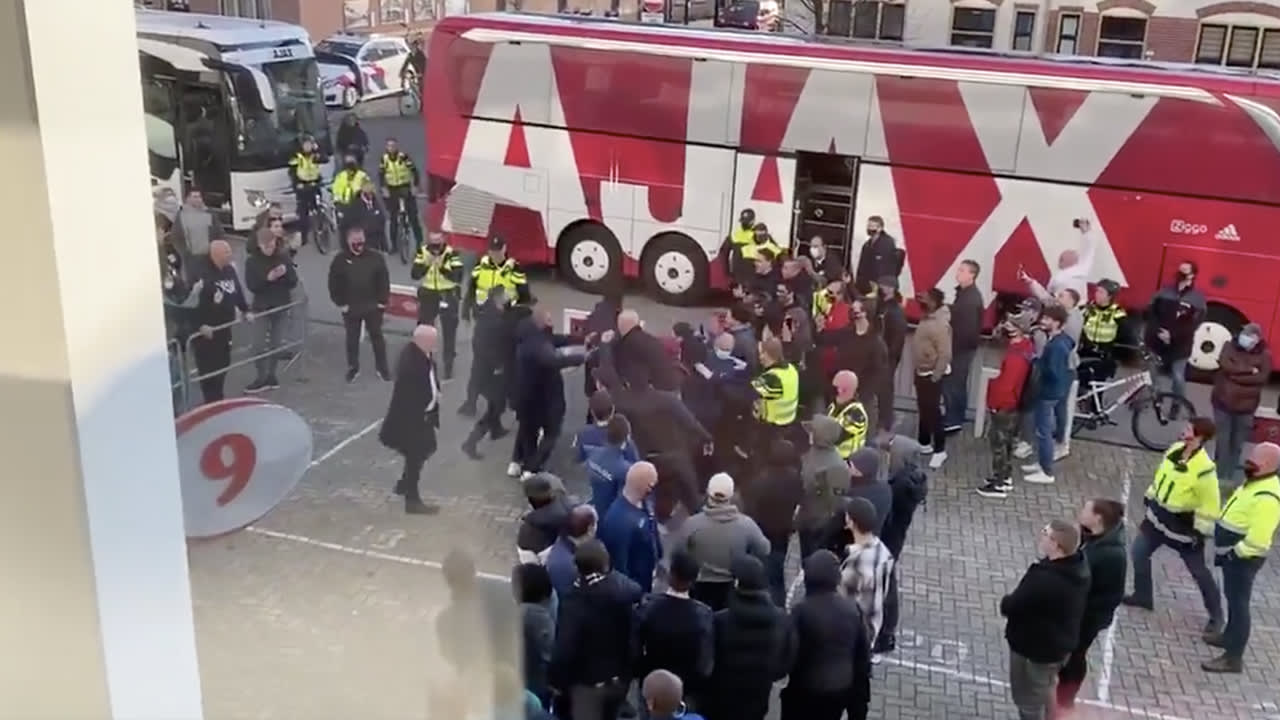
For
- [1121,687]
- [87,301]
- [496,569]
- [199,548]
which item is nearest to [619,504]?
[496,569]

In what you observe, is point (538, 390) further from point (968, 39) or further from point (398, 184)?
point (968, 39)

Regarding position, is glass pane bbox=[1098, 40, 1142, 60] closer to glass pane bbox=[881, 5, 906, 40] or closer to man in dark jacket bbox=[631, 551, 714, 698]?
→ glass pane bbox=[881, 5, 906, 40]

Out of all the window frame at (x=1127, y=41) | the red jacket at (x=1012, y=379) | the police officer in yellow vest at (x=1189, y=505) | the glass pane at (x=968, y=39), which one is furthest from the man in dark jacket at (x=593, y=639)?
the glass pane at (x=968, y=39)

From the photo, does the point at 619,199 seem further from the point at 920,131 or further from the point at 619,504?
the point at 619,504

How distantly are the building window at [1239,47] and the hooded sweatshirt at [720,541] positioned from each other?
8459 mm

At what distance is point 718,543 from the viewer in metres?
3.87

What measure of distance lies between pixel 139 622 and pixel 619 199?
24.4 feet

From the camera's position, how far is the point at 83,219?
95 cm

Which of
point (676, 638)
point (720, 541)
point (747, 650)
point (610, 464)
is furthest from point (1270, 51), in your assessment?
point (676, 638)

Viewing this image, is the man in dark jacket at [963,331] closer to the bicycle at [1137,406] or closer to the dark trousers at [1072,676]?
the bicycle at [1137,406]

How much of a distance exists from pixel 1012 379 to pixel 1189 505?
4.68 ft

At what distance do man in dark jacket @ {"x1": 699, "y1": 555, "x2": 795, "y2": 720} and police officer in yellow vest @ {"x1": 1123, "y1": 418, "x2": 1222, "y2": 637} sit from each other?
199 cm

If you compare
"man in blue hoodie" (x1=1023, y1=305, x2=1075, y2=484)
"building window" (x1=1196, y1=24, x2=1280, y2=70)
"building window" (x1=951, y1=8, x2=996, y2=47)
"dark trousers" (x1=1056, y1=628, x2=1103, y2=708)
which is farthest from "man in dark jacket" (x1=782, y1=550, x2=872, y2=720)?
"building window" (x1=951, y1=8, x2=996, y2=47)

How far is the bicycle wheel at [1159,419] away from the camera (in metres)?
6.62
